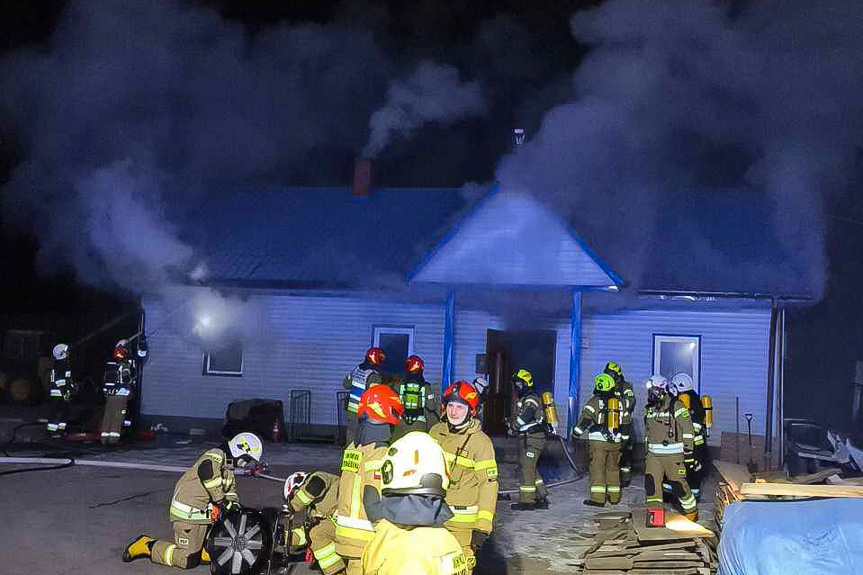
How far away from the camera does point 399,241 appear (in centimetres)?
1670

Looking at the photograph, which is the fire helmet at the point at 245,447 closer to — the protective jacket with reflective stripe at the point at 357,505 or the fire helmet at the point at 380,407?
the fire helmet at the point at 380,407

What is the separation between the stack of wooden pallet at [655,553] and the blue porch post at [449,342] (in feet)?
23.0

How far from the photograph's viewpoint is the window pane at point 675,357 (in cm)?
1470

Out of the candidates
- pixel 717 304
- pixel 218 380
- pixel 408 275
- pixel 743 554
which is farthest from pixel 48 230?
pixel 743 554

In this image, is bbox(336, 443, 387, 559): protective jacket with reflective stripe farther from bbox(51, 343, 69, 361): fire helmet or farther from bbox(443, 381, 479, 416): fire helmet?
bbox(51, 343, 69, 361): fire helmet

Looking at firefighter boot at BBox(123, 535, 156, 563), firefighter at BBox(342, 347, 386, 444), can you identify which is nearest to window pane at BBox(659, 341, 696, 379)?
firefighter at BBox(342, 347, 386, 444)

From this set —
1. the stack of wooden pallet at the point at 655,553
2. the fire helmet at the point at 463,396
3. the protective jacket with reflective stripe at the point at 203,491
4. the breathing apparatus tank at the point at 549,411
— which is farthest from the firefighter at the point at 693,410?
the protective jacket with reflective stripe at the point at 203,491

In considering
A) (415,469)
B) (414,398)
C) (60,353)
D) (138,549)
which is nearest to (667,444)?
(414,398)

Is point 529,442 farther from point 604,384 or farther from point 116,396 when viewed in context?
point 116,396

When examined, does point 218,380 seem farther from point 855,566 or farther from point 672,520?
point 855,566

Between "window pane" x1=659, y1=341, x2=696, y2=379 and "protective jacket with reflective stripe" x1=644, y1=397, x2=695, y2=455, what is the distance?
5352mm

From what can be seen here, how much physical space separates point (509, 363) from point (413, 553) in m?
13.1

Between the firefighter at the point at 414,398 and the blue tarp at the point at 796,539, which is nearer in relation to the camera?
the blue tarp at the point at 796,539

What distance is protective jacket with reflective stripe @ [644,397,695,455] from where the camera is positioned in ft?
30.9
